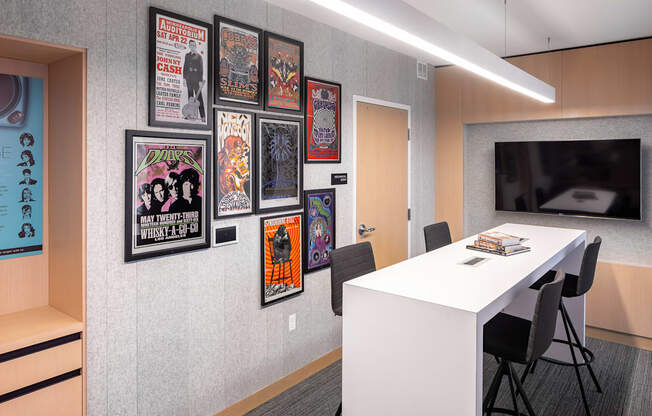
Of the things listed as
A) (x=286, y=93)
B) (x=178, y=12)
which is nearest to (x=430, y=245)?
(x=286, y=93)

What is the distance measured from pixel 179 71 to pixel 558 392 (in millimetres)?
3153

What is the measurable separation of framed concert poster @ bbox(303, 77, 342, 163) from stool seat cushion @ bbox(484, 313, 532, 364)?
1684 mm

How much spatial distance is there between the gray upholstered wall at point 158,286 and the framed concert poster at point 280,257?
0.06m

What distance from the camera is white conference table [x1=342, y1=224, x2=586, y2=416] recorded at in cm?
167

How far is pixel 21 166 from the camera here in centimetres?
205

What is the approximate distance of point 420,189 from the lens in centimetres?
464

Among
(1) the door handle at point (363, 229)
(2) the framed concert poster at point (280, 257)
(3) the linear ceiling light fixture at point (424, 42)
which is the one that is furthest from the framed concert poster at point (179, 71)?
(1) the door handle at point (363, 229)

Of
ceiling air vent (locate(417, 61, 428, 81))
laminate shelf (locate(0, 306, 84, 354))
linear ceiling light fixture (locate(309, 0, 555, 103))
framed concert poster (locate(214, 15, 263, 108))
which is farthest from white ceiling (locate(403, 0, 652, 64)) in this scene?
laminate shelf (locate(0, 306, 84, 354))

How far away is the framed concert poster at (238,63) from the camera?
101 inches

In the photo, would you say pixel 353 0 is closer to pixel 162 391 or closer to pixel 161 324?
pixel 161 324

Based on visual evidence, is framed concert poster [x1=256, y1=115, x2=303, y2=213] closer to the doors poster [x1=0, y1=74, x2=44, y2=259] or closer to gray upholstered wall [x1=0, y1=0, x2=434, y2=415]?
gray upholstered wall [x1=0, y1=0, x2=434, y2=415]

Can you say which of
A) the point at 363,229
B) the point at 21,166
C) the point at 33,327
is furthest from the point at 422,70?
the point at 33,327

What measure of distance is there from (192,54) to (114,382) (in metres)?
1.74

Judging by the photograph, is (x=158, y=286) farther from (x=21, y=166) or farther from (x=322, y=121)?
(x=322, y=121)
